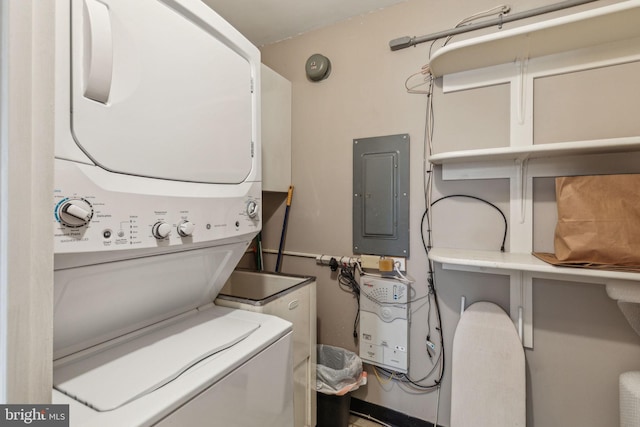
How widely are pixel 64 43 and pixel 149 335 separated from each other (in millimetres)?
895

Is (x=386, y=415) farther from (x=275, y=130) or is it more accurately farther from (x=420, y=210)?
(x=275, y=130)

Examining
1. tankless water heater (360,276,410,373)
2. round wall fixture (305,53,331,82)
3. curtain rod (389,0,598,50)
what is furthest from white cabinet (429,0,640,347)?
round wall fixture (305,53,331,82)

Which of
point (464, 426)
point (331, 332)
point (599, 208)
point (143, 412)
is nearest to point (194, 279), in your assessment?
point (143, 412)

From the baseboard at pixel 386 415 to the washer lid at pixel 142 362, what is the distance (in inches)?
53.5

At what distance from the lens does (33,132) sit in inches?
15.5

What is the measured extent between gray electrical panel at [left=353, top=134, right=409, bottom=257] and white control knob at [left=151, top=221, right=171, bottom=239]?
4.40 ft

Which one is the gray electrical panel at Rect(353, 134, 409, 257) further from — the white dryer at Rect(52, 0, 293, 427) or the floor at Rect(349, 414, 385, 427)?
the floor at Rect(349, 414, 385, 427)

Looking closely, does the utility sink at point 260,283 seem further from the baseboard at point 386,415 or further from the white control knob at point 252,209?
the baseboard at point 386,415

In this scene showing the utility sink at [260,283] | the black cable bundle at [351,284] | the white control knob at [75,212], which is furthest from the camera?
the black cable bundle at [351,284]

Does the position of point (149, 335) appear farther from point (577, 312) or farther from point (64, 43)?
point (577, 312)

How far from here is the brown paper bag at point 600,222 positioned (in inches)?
44.6

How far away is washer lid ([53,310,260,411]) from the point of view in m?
0.70

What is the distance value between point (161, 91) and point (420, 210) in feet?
4.93

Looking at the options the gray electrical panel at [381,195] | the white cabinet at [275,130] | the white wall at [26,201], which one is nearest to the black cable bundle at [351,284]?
the gray electrical panel at [381,195]
